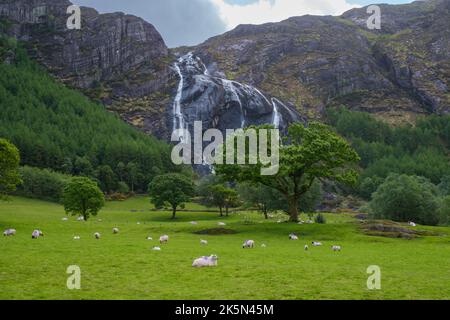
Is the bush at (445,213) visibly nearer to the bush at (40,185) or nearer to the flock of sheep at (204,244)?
the flock of sheep at (204,244)

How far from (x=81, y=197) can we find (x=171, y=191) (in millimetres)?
26846

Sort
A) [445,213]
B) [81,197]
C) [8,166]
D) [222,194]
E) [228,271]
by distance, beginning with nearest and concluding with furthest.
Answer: [228,271], [8,166], [81,197], [445,213], [222,194]

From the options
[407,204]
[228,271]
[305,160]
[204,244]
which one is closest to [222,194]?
[407,204]

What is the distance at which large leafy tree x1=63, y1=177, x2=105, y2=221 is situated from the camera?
227ft

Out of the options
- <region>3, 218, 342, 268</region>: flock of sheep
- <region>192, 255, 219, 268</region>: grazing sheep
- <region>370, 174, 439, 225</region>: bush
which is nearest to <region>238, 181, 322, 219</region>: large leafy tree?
<region>370, 174, 439, 225</region>: bush

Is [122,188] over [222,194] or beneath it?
beneath

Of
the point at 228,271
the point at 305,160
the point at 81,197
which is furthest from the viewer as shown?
the point at 81,197

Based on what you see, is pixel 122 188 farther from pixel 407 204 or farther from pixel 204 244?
pixel 204 244

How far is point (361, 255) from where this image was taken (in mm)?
34531

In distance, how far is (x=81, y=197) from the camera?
69.8 metres

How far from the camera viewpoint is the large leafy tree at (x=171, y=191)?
3696 inches

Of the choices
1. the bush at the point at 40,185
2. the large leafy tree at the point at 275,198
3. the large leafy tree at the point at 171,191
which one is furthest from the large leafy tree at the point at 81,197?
the bush at the point at 40,185
